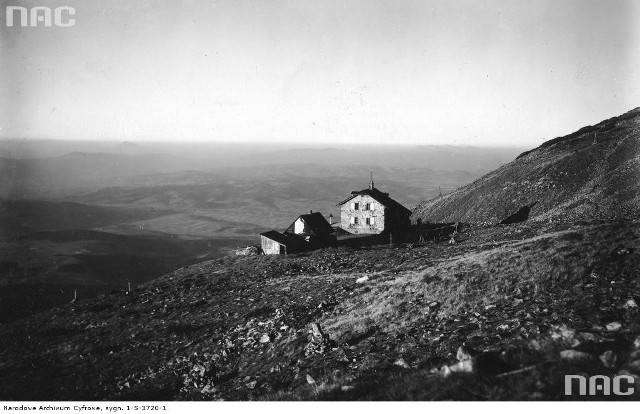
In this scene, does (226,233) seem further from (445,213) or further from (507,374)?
(507,374)

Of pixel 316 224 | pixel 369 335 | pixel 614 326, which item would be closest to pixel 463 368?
pixel 614 326

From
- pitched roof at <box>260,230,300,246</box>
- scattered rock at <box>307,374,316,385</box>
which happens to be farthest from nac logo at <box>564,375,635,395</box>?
pitched roof at <box>260,230,300,246</box>

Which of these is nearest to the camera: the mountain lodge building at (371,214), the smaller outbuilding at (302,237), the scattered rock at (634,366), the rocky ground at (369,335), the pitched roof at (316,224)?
the scattered rock at (634,366)

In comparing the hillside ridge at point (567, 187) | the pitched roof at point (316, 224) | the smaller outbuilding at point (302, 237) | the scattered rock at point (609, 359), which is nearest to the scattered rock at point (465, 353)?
the scattered rock at point (609, 359)

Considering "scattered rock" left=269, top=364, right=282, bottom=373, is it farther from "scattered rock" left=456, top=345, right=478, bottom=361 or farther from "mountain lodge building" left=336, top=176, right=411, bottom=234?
"mountain lodge building" left=336, top=176, right=411, bottom=234

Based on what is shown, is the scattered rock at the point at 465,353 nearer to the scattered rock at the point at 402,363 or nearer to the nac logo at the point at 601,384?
the scattered rock at the point at 402,363
